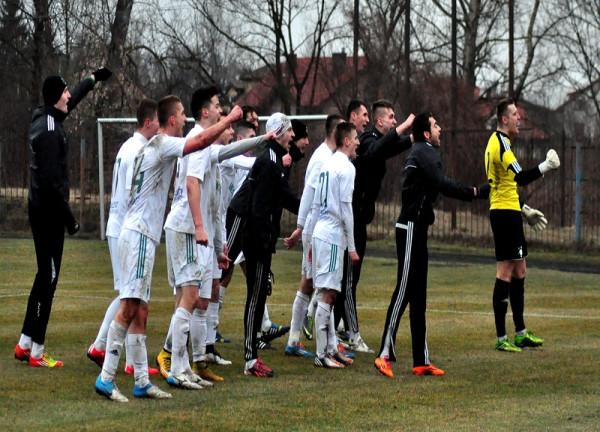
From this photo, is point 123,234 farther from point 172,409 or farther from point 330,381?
point 330,381

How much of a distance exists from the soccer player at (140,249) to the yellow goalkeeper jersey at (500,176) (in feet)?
13.2

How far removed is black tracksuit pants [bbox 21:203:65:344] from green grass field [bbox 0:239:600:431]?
493 mm

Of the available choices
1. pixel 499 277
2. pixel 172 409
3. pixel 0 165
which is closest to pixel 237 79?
pixel 0 165

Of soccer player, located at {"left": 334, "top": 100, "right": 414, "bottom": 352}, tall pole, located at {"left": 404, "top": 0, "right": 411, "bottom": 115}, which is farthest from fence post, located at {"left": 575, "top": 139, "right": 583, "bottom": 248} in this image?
soccer player, located at {"left": 334, "top": 100, "right": 414, "bottom": 352}

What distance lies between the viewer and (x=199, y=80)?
167 ft

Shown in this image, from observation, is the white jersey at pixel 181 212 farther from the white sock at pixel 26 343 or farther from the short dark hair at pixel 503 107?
the short dark hair at pixel 503 107

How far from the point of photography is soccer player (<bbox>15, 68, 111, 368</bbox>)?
11828mm

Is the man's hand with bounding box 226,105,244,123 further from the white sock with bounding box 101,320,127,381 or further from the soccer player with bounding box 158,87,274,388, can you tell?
the white sock with bounding box 101,320,127,381

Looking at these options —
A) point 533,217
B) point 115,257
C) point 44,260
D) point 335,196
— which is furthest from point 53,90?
point 533,217

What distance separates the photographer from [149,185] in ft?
33.4

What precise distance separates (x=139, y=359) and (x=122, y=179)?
6.71 feet

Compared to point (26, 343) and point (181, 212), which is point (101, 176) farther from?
point (181, 212)

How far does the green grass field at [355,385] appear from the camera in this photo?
9.27m

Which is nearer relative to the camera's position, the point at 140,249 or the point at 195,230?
the point at 140,249
